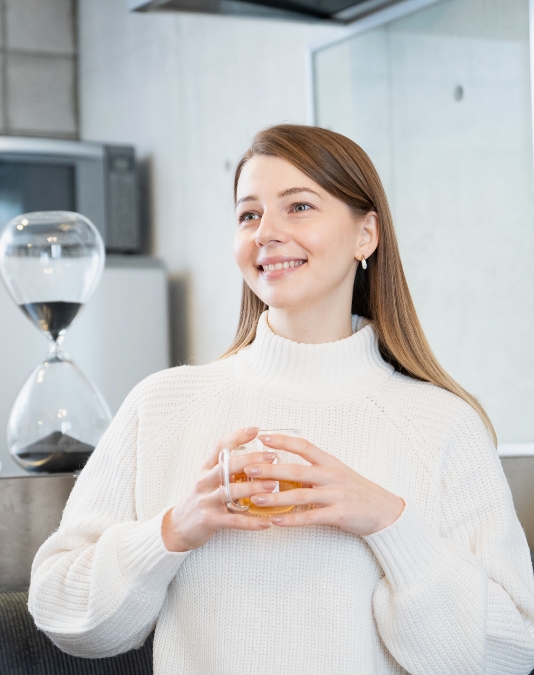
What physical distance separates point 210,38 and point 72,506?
199 centimetres

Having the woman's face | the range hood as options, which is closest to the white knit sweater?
the woman's face

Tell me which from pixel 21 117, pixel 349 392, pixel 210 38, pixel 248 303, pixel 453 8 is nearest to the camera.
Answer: pixel 349 392

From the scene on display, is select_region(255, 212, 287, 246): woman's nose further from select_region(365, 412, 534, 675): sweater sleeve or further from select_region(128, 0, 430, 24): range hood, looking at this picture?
select_region(128, 0, 430, 24): range hood

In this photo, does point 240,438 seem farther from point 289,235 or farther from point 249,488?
point 289,235

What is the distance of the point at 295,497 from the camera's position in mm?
972

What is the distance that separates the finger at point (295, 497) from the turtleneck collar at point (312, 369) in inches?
9.3

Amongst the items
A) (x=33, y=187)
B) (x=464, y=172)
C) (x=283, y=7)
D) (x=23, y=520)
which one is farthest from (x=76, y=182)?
(x=23, y=520)

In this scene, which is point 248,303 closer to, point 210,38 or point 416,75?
point 416,75

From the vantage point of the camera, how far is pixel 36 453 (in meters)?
1.46

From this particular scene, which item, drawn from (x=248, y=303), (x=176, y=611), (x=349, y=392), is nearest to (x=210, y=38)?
(x=248, y=303)

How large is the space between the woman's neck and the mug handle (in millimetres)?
289

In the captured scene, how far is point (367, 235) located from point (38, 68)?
256 centimetres

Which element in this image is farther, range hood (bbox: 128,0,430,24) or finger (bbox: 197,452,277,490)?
range hood (bbox: 128,0,430,24)

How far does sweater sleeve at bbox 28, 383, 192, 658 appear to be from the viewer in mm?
1112
